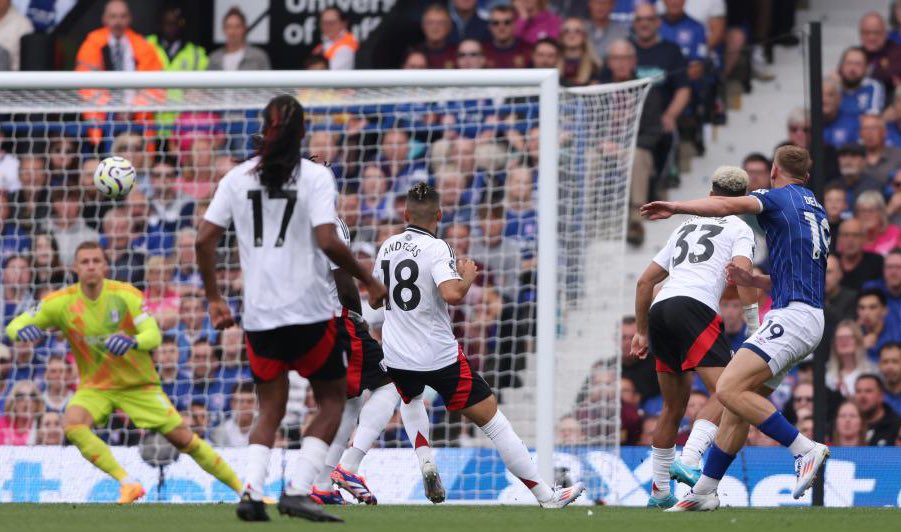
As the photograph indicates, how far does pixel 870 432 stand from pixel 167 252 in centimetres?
616

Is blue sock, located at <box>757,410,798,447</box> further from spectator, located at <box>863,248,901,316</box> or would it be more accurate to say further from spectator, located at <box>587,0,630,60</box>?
spectator, located at <box>587,0,630,60</box>

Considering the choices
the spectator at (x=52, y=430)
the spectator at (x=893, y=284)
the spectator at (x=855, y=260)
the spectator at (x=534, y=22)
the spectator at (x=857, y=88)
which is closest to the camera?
the spectator at (x=52, y=430)

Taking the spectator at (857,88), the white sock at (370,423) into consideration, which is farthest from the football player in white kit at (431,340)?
the spectator at (857,88)

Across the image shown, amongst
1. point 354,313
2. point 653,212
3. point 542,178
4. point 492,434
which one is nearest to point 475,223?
point 542,178

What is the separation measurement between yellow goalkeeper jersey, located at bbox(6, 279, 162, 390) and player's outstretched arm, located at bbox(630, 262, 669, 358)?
11.4ft

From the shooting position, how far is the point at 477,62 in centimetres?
1620

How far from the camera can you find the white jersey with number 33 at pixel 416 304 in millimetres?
9898

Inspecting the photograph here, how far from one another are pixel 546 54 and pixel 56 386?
5721 mm

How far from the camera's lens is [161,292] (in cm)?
1405

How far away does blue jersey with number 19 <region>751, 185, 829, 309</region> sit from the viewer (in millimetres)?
9258

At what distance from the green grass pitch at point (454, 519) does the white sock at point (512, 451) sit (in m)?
0.20

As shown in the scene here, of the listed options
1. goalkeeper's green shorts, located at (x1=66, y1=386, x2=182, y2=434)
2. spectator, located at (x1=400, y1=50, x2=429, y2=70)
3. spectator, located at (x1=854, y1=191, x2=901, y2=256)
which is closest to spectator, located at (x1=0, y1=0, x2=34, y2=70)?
spectator, located at (x1=400, y1=50, x2=429, y2=70)

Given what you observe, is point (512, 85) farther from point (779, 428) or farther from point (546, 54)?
point (546, 54)

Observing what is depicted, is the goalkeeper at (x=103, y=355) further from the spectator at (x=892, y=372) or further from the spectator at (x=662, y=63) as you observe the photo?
the spectator at (x=662, y=63)
